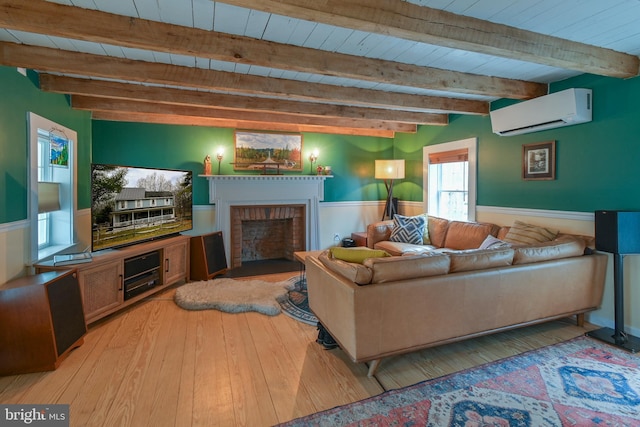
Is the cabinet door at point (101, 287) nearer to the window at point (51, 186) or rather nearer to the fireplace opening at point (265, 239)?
the window at point (51, 186)

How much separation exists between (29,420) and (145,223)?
87.9 inches

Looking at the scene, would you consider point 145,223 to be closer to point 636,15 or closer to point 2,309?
point 2,309

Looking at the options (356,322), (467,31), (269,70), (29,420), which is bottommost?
(29,420)

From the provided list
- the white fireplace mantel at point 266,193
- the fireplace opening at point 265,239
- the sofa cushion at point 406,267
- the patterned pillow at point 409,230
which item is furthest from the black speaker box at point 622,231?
the fireplace opening at point 265,239

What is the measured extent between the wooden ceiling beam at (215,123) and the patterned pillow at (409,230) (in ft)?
6.24

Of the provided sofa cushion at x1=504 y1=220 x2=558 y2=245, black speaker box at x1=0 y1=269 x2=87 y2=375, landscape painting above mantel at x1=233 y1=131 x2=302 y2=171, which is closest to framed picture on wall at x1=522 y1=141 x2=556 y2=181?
sofa cushion at x1=504 y1=220 x2=558 y2=245

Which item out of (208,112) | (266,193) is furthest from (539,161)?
(208,112)

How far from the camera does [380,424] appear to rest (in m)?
1.76

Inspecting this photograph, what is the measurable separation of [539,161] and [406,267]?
8.12 feet

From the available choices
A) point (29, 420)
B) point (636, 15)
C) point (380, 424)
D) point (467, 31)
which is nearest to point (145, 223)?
point (29, 420)

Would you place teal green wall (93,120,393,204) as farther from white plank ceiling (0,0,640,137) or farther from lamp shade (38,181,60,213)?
lamp shade (38,181,60,213)

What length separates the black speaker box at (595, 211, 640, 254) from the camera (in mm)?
2600

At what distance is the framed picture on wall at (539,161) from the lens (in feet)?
11.3

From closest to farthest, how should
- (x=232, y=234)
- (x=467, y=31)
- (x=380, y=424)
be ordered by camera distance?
(x=380, y=424) → (x=467, y=31) → (x=232, y=234)
